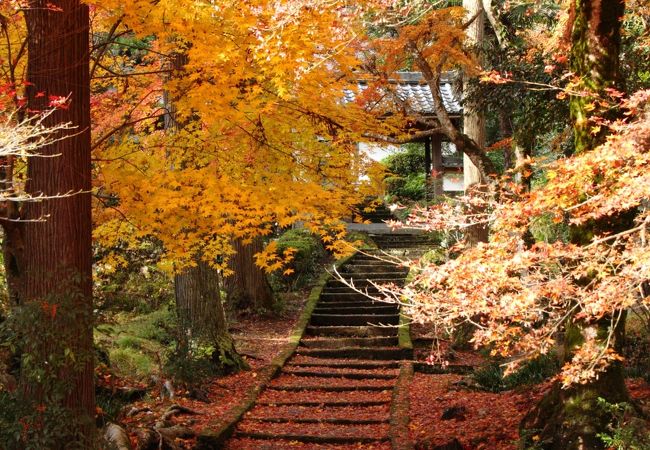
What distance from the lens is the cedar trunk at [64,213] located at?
658 centimetres

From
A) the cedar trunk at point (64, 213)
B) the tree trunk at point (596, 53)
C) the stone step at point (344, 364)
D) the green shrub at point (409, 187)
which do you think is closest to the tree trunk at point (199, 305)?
the stone step at point (344, 364)

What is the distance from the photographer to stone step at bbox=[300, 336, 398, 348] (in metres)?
14.9

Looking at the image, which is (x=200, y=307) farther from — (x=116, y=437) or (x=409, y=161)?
(x=409, y=161)

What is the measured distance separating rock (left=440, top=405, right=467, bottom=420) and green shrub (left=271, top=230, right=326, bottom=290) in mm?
9378

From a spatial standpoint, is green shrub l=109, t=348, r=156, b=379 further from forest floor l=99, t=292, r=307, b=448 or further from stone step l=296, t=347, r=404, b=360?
stone step l=296, t=347, r=404, b=360

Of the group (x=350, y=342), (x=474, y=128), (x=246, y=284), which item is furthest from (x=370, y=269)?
(x=474, y=128)

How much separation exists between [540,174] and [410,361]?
10.3 metres

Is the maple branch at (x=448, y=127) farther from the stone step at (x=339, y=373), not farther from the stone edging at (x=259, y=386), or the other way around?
the stone edging at (x=259, y=386)

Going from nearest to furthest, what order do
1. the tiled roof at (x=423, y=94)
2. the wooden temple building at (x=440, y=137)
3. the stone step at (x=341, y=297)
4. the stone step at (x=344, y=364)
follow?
the stone step at (x=344, y=364)
the stone step at (x=341, y=297)
the tiled roof at (x=423, y=94)
the wooden temple building at (x=440, y=137)

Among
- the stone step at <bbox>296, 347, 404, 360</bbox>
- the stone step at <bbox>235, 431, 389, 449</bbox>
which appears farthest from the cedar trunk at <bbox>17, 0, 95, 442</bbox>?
the stone step at <bbox>296, 347, 404, 360</bbox>

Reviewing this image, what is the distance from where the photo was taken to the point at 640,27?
12.8m

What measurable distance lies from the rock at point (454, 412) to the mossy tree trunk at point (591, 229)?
2.35 metres

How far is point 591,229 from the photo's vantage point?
7.15 metres

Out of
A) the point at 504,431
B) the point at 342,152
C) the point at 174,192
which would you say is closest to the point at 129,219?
the point at 174,192
